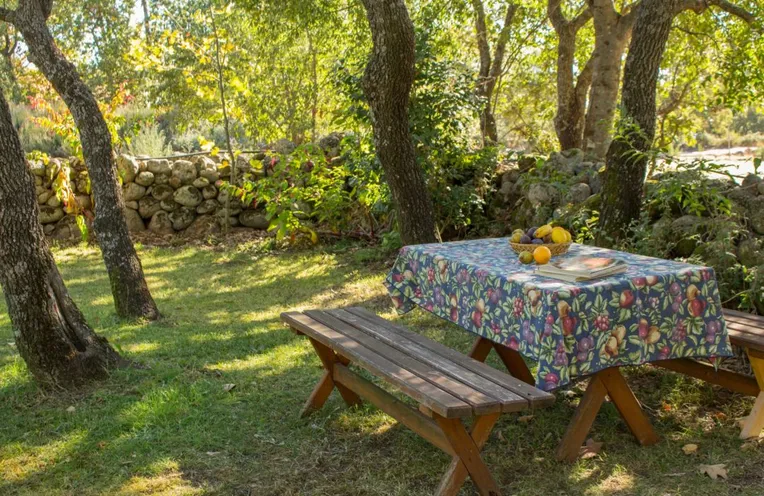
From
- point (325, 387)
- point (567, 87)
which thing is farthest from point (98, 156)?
point (567, 87)

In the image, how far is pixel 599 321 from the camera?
3.44m

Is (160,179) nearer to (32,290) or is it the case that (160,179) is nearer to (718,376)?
(32,290)

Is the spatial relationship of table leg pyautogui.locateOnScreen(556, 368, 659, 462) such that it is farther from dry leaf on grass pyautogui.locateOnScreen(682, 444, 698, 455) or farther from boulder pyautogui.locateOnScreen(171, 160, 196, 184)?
boulder pyautogui.locateOnScreen(171, 160, 196, 184)

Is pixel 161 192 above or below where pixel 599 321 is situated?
above

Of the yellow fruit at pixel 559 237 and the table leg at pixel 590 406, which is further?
the yellow fruit at pixel 559 237

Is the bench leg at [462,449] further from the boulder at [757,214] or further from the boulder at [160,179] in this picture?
the boulder at [160,179]

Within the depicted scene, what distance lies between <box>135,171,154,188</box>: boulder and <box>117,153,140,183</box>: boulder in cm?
6

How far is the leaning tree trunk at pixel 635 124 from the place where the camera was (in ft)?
18.8

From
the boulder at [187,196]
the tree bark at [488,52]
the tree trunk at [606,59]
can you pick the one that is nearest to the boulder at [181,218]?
the boulder at [187,196]

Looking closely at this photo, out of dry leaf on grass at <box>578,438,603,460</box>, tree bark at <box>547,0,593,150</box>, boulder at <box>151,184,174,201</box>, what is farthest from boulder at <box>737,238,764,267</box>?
boulder at <box>151,184,174,201</box>

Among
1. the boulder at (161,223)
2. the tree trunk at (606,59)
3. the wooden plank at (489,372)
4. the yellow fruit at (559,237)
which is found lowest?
the wooden plank at (489,372)

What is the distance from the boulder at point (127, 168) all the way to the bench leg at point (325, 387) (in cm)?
765

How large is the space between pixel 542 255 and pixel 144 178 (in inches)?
335

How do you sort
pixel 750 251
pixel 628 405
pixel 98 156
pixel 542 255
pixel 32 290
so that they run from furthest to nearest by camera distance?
pixel 98 156 < pixel 750 251 < pixel 32 290 < pixel 542 255 < pixel 628 405
